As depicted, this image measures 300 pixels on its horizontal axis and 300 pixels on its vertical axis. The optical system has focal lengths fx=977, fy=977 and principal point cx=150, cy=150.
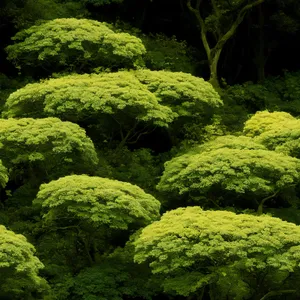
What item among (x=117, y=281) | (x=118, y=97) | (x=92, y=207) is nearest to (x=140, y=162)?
(x=118, y=97)

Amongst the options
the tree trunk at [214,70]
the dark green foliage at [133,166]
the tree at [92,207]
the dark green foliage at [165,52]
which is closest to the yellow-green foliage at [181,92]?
the dark green foliage at [133,166]

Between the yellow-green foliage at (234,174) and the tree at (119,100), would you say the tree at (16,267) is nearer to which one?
the yellow-green foliage at (234,174)

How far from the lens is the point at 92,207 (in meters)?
23.3

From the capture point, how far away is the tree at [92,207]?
2328 centimetres

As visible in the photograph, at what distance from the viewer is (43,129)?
26.6 meters

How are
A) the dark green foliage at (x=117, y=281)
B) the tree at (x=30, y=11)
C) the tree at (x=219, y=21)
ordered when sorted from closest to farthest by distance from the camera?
the dark green foliage at (x=117, y=281) → the tree at (x=30, y=11) → the tree at (x=219, y=21)

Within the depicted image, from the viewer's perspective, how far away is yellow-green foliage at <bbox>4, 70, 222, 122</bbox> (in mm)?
29172

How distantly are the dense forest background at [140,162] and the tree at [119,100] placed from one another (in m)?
0.06

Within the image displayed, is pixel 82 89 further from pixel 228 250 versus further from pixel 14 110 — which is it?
pixel 228 250

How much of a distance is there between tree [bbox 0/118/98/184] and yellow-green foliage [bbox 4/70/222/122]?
1951mm

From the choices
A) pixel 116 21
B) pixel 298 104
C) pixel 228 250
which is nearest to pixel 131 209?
pixel 228 250

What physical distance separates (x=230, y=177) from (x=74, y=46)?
8983mm

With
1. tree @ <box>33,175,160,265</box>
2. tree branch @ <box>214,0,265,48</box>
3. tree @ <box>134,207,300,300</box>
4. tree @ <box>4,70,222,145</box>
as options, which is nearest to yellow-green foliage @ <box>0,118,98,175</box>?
tree @ <box>33,175,160,265</box>

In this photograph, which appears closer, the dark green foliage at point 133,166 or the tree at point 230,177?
the tree at point 230,177
